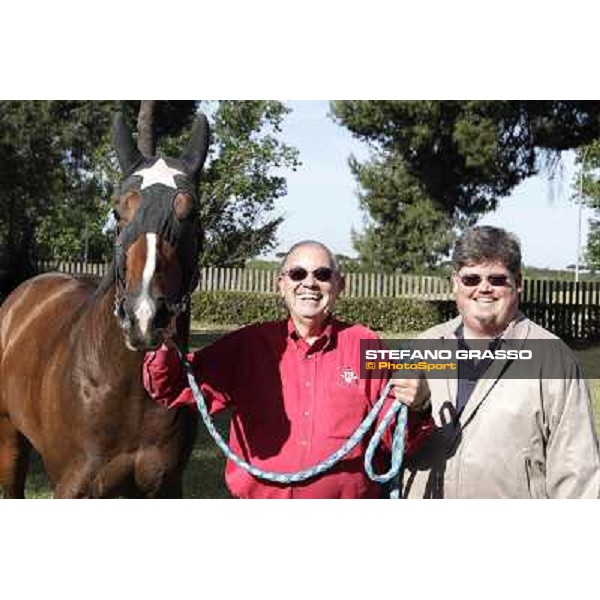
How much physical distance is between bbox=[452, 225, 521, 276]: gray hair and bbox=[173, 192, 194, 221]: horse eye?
0.71 m

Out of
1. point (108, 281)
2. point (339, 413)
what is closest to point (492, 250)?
point (339, 413)

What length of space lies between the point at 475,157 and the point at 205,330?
122 centimetres

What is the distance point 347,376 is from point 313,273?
28 centimetres

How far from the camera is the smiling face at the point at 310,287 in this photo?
2.24 metres

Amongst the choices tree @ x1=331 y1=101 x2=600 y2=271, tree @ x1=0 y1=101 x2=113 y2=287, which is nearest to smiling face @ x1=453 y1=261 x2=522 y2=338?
tree @ x1=331 y1=101 x2=600 y2=271

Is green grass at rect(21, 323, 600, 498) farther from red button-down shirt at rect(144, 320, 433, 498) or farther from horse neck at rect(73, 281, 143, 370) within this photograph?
red button-down shirt at rect(144, 320, 433, 498)

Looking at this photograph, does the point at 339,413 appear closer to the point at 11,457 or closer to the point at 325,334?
the point at 325,334

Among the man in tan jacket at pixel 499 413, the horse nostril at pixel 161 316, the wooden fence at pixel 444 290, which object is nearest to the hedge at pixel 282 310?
the wooden fence at pixel 444 290

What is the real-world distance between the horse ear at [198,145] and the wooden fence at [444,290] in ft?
1.89

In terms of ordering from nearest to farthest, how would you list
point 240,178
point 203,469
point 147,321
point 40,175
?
point 147,321 < point 240,178 < point 40,175 < point 203,469

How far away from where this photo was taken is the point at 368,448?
2.20 metres

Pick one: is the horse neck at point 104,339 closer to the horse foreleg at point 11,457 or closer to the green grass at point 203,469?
the green grass at point 203,469

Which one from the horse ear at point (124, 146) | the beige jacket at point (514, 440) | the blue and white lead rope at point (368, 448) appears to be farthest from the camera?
the horse ear at point (124, 146)

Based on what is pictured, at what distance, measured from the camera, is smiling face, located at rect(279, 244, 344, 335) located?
7.34ft
